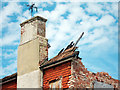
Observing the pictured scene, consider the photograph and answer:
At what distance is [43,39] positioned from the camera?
63.7 ft

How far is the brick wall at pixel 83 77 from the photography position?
1645cm

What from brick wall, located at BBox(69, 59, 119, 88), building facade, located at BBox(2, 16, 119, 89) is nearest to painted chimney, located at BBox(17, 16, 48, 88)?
building facade, located at BBox(2, 16, 119, 89)

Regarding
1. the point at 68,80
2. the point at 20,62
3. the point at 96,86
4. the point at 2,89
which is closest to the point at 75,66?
the point at 68,80

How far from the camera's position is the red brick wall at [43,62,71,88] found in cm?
1666

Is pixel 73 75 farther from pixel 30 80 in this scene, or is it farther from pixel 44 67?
pixel 30 80

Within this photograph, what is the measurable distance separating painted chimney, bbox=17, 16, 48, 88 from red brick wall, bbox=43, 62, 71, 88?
1.37 feet

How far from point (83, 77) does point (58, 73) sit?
1646mm

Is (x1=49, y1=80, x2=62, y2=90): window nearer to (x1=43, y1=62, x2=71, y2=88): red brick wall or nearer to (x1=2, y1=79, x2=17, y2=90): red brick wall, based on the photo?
(x1=43, y1=62, x2=71, y2=88): red brick wall

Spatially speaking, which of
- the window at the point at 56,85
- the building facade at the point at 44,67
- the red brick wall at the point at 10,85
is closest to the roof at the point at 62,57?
the building facade at the point at 44,67

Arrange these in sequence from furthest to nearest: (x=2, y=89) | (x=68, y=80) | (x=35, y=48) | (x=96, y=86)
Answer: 1. (x=2, y=89)
2. (x=35, y=48)
3. (x=96, y=86)
4. (x=68, y=80)

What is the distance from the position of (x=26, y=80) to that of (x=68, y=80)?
3.63 metres

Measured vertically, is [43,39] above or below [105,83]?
above

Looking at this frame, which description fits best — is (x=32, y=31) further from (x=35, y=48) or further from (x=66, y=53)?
(x=66, y=53)

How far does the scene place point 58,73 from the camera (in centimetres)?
1728
